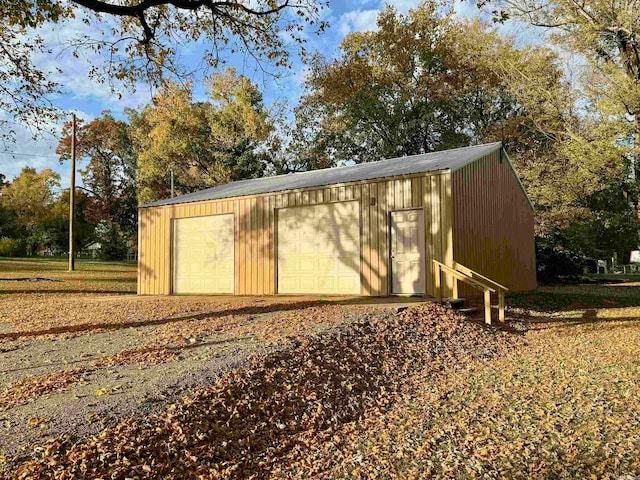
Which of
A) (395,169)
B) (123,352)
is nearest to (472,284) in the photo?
(395,169)

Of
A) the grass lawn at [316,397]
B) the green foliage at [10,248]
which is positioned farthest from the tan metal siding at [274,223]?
the green foliage at [10,248]

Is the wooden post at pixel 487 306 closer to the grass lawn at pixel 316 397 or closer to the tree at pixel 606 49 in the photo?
the grass lawn at pixel 316 397

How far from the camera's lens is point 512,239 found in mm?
13961

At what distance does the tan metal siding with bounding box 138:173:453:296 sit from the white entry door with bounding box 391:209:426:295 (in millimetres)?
138

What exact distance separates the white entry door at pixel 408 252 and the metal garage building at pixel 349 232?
0.02 meters

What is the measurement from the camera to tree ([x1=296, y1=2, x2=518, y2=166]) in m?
23.4

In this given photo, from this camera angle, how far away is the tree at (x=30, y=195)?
34.1 metres

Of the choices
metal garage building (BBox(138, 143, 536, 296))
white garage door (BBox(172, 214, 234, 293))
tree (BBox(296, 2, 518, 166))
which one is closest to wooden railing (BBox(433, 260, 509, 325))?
metal garage building (BBox(138, 143, 536, 296))

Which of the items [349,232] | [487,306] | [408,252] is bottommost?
[487,306]

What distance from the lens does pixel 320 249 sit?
11203 millimetres

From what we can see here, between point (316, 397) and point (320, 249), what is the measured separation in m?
6.55

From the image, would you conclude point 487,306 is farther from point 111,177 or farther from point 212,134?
point 111,177

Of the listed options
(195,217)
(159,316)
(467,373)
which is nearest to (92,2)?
(159,316)

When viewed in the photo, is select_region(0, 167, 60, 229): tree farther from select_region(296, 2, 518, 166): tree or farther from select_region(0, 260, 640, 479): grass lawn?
select_region(0, 260, 640, 479): grass lawn
